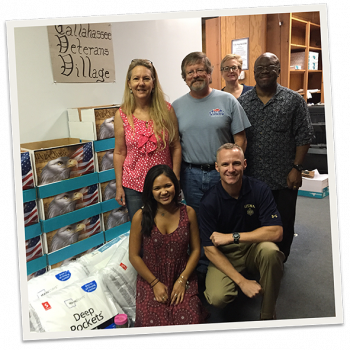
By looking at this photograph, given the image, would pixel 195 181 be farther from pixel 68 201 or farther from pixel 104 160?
pixel 68 201

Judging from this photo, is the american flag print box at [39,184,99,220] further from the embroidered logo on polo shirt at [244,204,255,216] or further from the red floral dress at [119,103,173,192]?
the embroidered logo on polo shirt at [244,204,255,216]

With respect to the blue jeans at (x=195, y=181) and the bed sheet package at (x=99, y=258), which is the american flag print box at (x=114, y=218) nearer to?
the bed sheet package at (x=99, y=258)

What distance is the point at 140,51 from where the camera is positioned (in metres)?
2.91

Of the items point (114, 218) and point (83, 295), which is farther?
point (114, 218)

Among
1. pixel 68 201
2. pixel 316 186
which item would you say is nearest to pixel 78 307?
pixel 68 201

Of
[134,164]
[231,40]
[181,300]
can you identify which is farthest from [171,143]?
[231,40]

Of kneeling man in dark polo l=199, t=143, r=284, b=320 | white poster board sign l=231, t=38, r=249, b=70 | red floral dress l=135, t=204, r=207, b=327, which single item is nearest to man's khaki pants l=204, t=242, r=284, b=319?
kneeling man in dark polo l=199, t=143, r=284, b=320

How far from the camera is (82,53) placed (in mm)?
2510

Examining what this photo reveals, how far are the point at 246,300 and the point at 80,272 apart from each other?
106cm

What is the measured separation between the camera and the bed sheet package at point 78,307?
1636mm

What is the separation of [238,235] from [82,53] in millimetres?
1852

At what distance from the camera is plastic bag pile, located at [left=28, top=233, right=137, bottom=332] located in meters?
1.65

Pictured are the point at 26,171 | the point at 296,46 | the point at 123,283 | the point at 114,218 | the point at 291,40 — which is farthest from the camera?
the point at 291,40

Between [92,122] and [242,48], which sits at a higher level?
[242,48]
